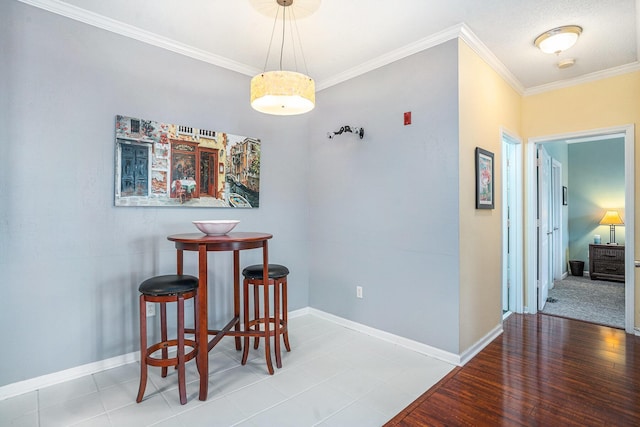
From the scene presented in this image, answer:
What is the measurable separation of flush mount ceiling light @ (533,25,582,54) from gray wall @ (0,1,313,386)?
2.77 m

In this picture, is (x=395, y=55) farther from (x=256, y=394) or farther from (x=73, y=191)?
(x=256, y=394)

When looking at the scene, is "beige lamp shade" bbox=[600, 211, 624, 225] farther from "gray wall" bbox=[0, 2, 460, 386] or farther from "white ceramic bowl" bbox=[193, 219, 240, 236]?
"white ceramic bowl" bbox=[193, 219, 240, 236]

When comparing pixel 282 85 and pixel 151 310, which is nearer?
pixel 282 85

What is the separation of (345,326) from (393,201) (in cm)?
136

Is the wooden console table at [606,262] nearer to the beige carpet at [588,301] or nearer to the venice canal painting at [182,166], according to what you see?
the beige carpet at [588,301]

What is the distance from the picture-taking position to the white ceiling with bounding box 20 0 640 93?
2.18 metres

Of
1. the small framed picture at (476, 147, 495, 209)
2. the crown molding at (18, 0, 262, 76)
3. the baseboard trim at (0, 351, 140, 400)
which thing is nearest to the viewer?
the baseboard trim at (0, 351, 140, 400)

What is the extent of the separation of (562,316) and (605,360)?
116 cm

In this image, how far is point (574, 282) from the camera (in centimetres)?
526

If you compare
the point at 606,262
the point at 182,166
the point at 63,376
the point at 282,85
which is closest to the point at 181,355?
the point at 63,376

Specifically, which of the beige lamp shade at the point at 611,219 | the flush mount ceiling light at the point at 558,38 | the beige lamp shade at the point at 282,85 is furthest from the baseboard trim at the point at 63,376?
the beige lamp shade at the point at 611,219

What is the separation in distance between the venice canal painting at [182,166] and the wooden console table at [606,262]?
224 inches

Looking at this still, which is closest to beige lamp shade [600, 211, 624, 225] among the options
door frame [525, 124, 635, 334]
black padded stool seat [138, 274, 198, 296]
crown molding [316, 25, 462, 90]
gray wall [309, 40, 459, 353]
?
door frame [525, 124, 635, 334]

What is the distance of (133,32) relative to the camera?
2.46m
